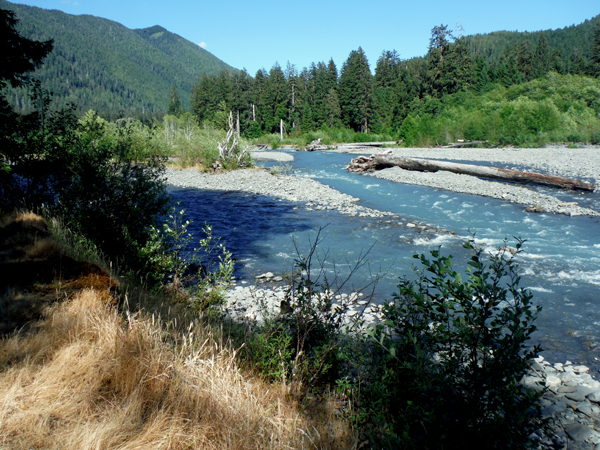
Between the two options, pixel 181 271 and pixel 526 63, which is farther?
pixel 526 63

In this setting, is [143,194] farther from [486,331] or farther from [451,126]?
[451,126]

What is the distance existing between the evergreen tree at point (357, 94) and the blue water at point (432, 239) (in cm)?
5183

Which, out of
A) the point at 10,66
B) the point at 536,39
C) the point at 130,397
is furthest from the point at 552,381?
the point at 536,39

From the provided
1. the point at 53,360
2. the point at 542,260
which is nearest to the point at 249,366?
the point at 53,360

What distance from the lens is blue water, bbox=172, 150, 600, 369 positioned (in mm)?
5949

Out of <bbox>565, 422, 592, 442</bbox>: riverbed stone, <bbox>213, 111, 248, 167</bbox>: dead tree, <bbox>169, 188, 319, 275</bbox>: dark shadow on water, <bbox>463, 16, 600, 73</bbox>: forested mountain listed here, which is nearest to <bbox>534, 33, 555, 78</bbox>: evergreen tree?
<bbox>463, 16, 600, 73</bbox>: forested mountain

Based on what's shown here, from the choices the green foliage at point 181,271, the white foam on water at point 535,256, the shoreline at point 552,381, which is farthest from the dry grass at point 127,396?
the white foam on water at point 535,256

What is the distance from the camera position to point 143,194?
6.60 m

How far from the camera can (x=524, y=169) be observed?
21578 mm

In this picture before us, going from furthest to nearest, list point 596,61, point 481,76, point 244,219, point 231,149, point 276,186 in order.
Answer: point 596,61, point 481,76, point 231,149, point 276,186, point 244,219

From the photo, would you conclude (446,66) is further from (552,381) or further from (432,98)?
(552,381)

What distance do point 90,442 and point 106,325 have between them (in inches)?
46.6

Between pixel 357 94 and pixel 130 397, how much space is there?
68867 mm

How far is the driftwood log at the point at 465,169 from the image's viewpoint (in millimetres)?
15938
